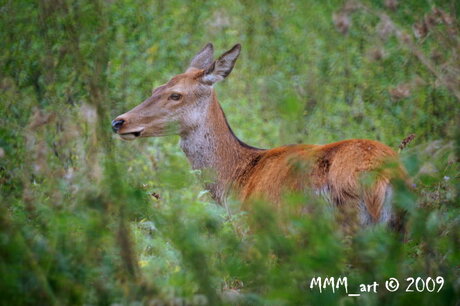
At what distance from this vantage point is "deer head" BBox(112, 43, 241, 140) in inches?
265

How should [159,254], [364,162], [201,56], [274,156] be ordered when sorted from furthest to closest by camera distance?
[201,56], [274,156], [364,162], [159,254]

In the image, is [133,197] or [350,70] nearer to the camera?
[133,197]

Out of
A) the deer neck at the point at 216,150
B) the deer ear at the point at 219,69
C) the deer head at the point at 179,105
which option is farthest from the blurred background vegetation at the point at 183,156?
the deer ear at the point at 219,69

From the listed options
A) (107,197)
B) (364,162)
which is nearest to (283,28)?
(364,162)

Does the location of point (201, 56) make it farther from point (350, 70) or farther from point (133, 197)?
point (133, 197)

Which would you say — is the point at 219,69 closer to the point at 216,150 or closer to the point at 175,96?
the point at 175,96

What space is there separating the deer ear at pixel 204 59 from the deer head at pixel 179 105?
19.4 inches

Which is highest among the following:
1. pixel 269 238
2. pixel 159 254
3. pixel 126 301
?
pixel 269 238

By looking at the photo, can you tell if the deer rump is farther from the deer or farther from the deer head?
the deer head

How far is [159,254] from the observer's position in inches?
178

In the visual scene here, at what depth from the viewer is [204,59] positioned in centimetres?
751

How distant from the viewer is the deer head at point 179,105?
673cm

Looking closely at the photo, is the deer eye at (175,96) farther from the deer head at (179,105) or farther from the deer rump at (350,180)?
the deer rump at (350,180)

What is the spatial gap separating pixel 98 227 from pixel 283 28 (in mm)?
6943
